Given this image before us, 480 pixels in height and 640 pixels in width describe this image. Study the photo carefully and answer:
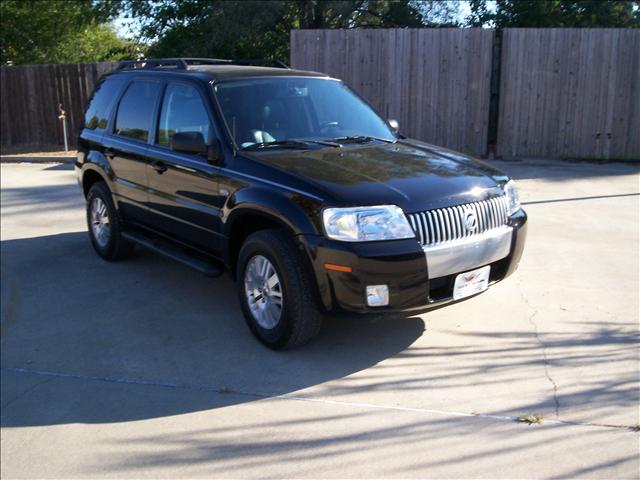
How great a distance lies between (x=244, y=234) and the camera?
521 centimetres

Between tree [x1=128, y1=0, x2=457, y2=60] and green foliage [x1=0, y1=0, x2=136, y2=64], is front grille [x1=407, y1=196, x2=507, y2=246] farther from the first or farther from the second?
green foliage [x1=0, y1=0, x2=136, y2=64]

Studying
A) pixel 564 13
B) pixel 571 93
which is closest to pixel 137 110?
pixel 571 93

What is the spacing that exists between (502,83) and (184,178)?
30.8ft

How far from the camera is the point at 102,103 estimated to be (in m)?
7.30

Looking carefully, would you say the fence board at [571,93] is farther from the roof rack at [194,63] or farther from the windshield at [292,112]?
the windshield at [292,112]

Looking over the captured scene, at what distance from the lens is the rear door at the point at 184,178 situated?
17.7 feet

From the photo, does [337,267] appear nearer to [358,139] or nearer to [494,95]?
[358,139]

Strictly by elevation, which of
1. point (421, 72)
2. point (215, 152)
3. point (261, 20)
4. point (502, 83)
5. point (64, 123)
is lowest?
point (64, 123)

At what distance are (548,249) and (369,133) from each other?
2710mm

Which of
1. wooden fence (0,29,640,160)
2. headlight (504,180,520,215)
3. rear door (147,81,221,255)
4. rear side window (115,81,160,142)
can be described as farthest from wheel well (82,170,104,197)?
wooden fence (0,29,640,160)

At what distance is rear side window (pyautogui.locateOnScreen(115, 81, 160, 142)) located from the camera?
632 cm

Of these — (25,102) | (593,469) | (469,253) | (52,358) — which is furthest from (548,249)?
(25,102)

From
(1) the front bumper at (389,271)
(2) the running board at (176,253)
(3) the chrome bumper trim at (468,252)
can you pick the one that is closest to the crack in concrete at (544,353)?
(3) the chrome bumper trim at (468,252)

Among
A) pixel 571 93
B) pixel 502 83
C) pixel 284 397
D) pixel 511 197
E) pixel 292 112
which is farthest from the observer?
pixel 502 83
